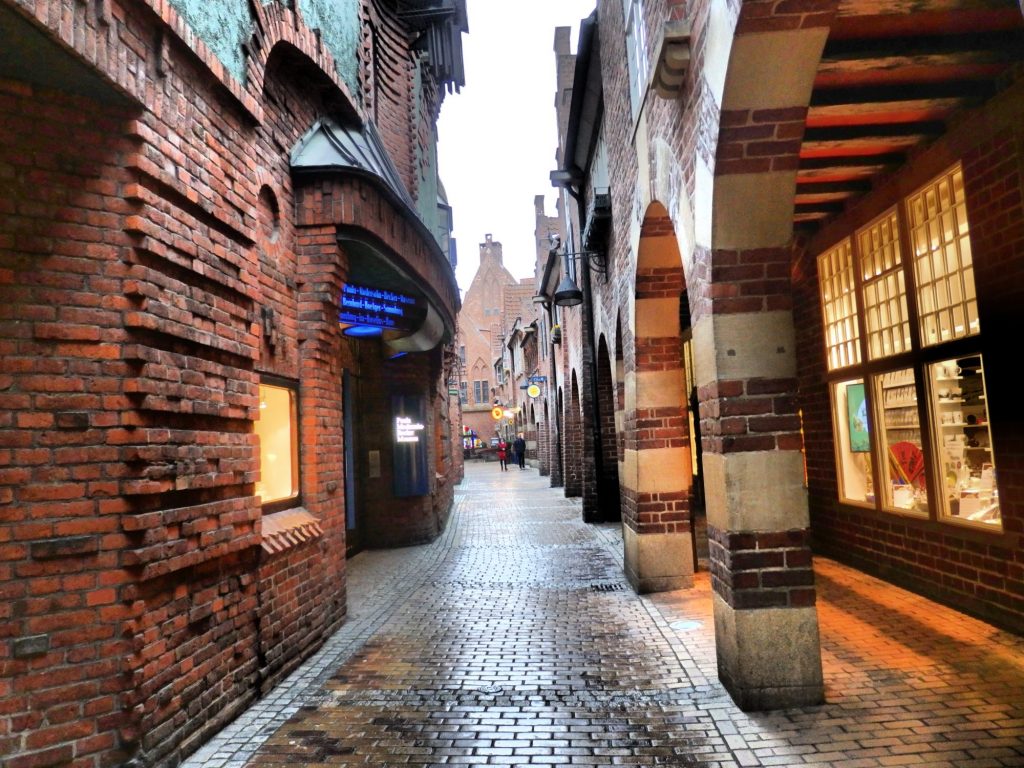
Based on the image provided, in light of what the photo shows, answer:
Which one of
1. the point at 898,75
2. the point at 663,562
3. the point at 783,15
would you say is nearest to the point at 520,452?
the point at 663,562

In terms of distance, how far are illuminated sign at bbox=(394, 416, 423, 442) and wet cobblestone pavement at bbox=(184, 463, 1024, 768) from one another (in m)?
4.02

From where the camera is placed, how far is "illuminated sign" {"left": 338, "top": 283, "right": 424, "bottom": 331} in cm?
743

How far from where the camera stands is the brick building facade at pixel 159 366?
3207 millimetres

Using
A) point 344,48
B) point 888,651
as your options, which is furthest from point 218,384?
point 888,651

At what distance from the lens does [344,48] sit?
23.6 feet

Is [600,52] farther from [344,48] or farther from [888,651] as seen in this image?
[888,651]

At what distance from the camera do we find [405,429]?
11.3 m

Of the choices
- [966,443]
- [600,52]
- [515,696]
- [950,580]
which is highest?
[600,52]

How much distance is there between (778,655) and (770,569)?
1.76 ft

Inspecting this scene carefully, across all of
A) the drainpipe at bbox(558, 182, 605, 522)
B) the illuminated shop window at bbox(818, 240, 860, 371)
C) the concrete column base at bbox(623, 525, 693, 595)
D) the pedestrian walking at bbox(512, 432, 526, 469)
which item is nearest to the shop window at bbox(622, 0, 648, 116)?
the illuminated shop window at bbox(818, 240, 860, 371)

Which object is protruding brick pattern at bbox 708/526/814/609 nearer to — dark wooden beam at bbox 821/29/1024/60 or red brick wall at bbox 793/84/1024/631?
red brick wall at bbox 793/84/1024/631

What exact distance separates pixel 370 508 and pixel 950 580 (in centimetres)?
849

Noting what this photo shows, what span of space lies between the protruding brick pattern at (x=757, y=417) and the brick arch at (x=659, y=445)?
3.07 metres

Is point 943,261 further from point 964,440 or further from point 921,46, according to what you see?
point 921,46
